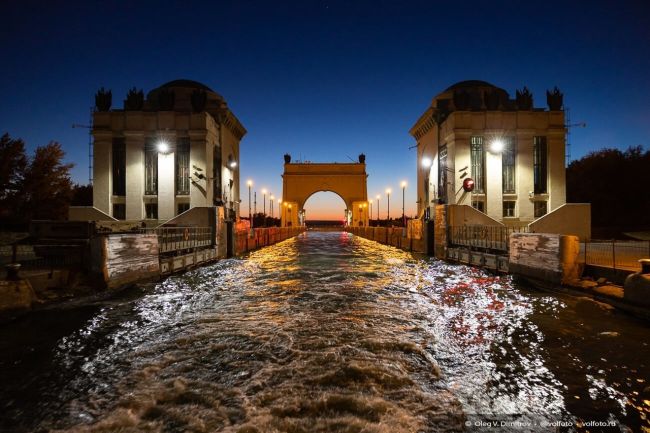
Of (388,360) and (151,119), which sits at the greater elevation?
(151,119)

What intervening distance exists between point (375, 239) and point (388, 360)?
30505 mm

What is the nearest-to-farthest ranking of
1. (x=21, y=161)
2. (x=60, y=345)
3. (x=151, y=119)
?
(x=60, y=345) < (x=21, y=161) < (x=151, y=119)

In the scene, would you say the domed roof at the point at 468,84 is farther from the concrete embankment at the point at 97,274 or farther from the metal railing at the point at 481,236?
the concrete embankment at the point at 97,274

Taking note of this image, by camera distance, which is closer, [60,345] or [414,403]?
[414,403]

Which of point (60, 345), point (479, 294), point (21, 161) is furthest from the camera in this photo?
point (21, 161)

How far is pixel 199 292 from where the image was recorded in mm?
9156

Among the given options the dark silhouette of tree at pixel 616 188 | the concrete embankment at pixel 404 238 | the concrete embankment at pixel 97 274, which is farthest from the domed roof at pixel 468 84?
the concrete embankment at pixel 97 274

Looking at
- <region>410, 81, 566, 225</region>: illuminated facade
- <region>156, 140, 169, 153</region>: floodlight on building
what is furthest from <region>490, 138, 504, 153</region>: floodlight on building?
<region>156, 140, 169, 153</region>: floodlight on building

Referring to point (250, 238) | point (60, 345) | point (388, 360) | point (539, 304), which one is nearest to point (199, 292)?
point (60, 345)

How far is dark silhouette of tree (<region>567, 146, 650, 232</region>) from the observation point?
34.0 m

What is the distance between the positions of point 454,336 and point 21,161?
A: 112ft

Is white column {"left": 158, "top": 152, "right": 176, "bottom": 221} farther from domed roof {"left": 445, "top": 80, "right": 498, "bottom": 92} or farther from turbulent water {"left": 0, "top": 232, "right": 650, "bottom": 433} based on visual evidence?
domed roof {"left": 445, "top": 80, "right": 498, "bottom": 92}

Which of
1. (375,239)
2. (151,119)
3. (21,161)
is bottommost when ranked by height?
(375,239)

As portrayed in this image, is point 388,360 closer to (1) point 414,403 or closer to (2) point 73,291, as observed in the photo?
(1) point 414,403
